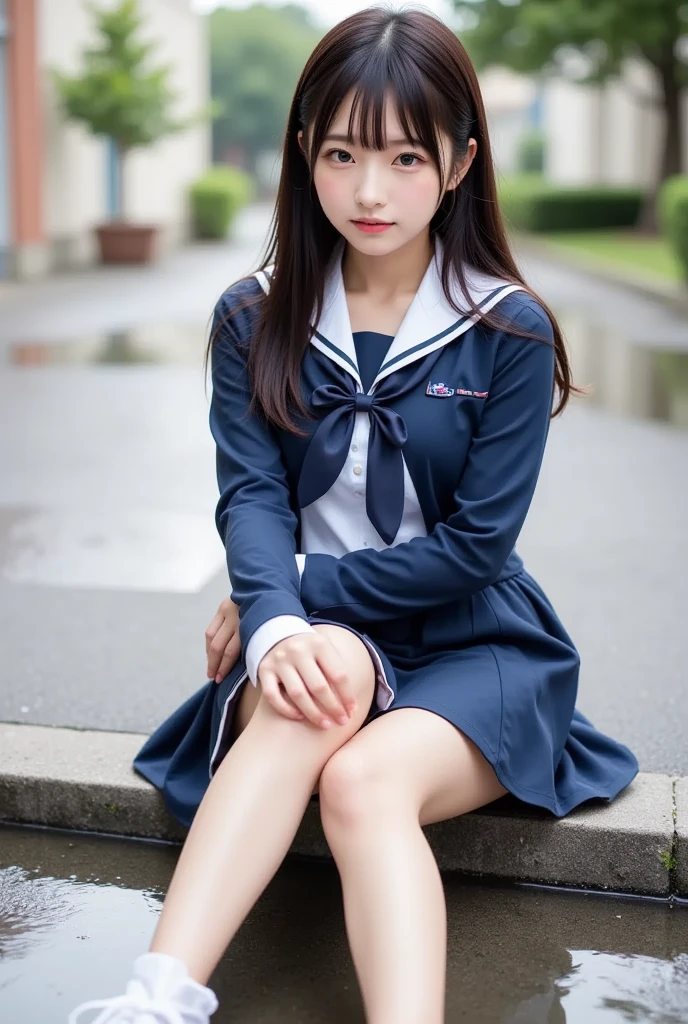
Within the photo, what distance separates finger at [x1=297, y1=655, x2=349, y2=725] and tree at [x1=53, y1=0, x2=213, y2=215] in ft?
63.1

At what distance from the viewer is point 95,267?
21531mm

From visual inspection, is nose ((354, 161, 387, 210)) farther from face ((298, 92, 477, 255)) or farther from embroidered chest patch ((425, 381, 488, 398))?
embroidered chest patch ((425, 381, 488, 398))

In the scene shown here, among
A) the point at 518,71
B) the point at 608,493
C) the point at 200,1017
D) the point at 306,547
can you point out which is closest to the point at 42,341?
the point at 608,493

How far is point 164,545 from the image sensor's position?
5262 millimetres

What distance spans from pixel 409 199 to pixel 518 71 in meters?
25.0

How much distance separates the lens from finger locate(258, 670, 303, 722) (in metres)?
2.20

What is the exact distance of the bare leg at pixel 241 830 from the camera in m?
2.04

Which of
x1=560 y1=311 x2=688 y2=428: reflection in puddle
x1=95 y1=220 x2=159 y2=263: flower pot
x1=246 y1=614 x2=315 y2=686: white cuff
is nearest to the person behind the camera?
x1=246 y1=614 x2=315 y2=686: white cuff

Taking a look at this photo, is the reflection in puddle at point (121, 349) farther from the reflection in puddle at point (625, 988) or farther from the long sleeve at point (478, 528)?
the reflection in puddle at point (625, 988)

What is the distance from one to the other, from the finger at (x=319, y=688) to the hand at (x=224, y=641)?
1.13 feet

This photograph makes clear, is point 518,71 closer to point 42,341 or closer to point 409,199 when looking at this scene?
point 42,341

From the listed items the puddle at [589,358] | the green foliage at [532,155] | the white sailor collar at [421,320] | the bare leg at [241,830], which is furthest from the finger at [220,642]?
the green foliage at [532,155]

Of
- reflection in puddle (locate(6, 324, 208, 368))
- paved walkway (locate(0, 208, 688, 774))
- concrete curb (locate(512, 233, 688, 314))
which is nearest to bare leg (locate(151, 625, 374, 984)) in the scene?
paved walkway (locate(0, 208, 688, 774))

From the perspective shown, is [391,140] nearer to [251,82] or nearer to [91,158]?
[91,158]
